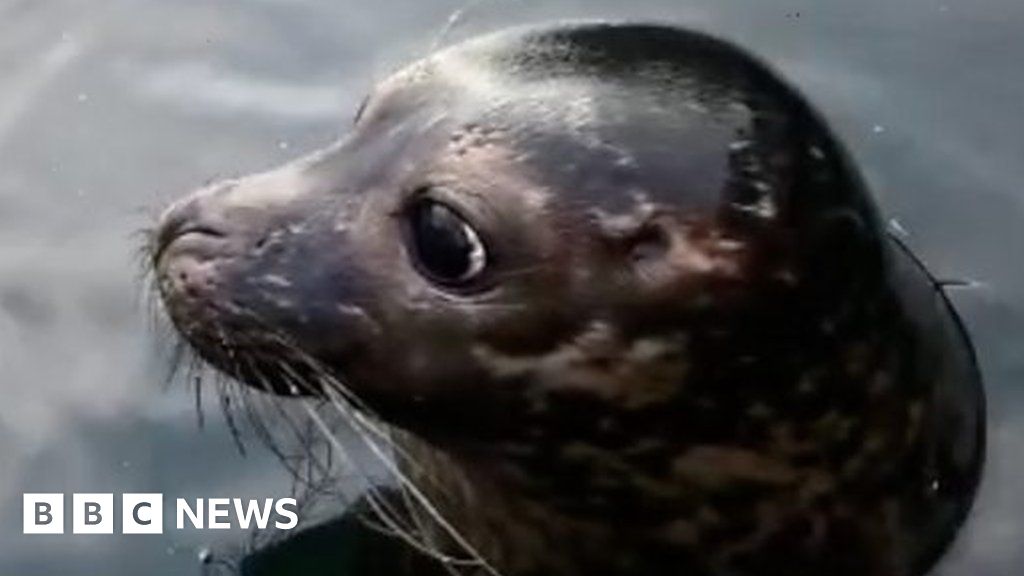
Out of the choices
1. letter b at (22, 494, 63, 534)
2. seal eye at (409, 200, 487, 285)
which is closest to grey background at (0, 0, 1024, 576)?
letter b at (22, 494, 63, 534)

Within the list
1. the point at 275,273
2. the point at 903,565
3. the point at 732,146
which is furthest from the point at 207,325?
the point at 903,565

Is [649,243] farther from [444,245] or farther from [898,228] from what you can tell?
[898,228]

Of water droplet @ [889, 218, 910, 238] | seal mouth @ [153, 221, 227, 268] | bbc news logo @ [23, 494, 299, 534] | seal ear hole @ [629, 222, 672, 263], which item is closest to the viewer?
seal ear hole @ [629, 222, 672, 263]

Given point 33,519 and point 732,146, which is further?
point 33,519

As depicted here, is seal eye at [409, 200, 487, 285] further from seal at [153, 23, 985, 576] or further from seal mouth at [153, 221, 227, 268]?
seal mouth at [153, 221, 227, 268]

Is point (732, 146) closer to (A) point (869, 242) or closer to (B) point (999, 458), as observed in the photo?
(A) point (869, 242)

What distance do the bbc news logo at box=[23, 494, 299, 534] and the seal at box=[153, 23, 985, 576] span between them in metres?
0.72

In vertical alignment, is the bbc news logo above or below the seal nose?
below

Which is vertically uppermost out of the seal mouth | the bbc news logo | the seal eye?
the seal mouth

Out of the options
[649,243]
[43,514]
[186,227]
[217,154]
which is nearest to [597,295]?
[649,243]

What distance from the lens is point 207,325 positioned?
456 cm

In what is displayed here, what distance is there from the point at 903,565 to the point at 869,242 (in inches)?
23.9

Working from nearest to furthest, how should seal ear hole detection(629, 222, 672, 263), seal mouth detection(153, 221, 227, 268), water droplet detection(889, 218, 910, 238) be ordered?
seal ear hole detection(629, 222, 672, 263)
seal mouth detection(153, 221, 227, 268)
water droplet detection(889, 218, 910, 238)

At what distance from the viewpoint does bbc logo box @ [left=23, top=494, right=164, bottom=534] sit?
550 cm
